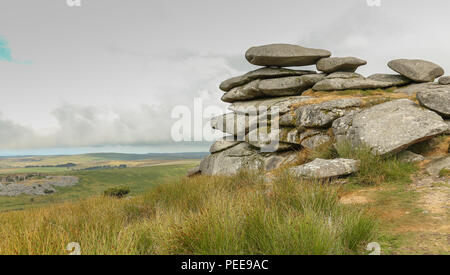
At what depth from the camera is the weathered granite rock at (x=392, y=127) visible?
7.89 meters

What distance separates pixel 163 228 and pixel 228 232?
133 cm

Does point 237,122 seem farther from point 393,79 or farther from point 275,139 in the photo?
point 393,79

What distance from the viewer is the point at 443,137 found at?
8680mm

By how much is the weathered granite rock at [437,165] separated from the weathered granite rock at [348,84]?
6.68m

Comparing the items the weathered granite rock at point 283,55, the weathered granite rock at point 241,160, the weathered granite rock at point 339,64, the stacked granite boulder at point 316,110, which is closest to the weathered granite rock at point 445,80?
the stacked granite boulder at point 316,110

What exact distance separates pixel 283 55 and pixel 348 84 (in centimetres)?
408

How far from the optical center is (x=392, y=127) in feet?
27.5

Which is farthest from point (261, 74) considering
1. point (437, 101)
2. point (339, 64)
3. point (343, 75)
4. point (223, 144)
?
point (437, 101)

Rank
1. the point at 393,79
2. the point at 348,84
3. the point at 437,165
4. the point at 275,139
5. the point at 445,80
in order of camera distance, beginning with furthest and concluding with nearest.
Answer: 1. the point at 393,79
2. the point at 348,84
3. the point at 275,139
4. the point at 445,80
5. the point at 437,165

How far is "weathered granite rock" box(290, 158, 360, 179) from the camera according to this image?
7297 millimetres

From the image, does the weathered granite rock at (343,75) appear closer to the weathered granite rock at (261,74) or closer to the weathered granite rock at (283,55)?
the weathered granite rock at (283,55)

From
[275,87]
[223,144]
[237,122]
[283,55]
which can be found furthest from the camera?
[223,144]
